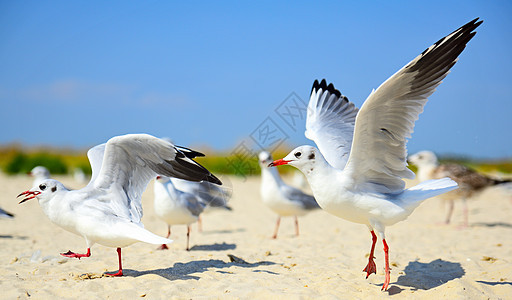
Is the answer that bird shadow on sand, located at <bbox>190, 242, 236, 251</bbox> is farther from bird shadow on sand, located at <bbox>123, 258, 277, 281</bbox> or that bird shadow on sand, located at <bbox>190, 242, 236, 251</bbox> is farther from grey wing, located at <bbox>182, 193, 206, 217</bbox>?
bird shadow on sand, located at <bbox>123, 258, 277, 281</bbox>

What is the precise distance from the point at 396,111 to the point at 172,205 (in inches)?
142

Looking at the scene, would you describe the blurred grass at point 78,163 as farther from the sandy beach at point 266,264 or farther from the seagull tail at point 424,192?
the seagull tail at point 424,192

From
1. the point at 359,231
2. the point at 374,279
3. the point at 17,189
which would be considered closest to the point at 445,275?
the point at 374,279

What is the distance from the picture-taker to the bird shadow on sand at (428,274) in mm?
4516

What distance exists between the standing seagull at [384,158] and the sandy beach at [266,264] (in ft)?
2.04

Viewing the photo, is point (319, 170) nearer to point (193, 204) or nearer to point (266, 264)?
point (266, 264)

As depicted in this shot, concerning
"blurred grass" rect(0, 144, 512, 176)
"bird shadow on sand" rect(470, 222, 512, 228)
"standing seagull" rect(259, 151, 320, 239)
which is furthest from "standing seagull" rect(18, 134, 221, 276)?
"bird shadow on sand" rect(470, 222, 512, 228)

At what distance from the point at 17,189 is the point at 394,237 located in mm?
11237

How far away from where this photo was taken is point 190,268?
491cm

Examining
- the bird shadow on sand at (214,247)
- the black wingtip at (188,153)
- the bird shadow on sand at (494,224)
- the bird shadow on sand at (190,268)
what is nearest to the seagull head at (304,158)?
the black wingtip at (188,153)

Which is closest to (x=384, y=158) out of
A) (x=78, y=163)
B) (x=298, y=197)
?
(x=298, y=197)

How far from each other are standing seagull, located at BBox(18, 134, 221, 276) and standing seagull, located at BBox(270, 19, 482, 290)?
3.37ft

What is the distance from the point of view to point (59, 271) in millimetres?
4730

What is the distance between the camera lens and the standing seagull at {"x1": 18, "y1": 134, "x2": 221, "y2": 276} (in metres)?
4.34
